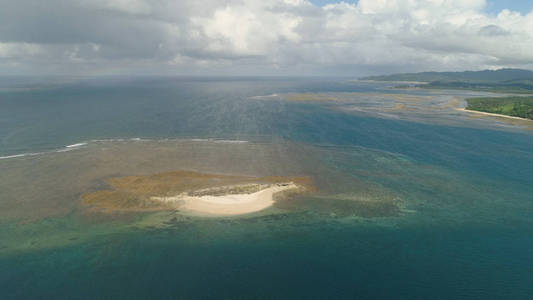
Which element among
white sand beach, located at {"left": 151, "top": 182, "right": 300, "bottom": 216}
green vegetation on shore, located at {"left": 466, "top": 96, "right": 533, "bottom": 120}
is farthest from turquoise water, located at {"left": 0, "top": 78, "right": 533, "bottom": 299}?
green vegetation on shore, located at {"left": 466, "top": 96, "right": 533, "bottom": 120}

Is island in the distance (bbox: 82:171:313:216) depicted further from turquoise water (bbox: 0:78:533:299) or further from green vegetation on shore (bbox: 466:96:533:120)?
green vegetation on shore (bbox: 466:96:533:120)

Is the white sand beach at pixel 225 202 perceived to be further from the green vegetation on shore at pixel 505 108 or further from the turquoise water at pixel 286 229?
the green vegetation on shore at pixel 505 108

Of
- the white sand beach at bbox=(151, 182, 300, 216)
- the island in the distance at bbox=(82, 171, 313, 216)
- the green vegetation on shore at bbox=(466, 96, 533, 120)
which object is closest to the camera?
the white sand beach at bbox=(151, 182, 300, 216)

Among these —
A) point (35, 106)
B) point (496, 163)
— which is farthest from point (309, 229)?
point (35, 106)

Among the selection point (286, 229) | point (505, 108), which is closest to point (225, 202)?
point (286, 229)

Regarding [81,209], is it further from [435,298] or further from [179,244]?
[435,298]

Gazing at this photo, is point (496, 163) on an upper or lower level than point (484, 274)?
upper
